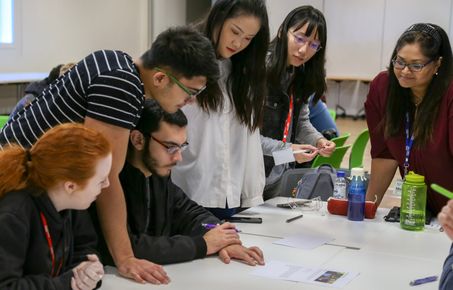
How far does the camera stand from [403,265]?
2076mm

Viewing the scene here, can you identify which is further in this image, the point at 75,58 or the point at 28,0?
the point at 75,58

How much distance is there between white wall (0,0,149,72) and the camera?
7041mm

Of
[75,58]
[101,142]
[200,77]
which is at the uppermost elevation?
[200,77]

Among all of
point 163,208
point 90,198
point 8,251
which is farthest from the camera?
point 163,208

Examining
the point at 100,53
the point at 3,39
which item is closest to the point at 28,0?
the point at 3,39

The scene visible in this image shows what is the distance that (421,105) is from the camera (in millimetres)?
2611

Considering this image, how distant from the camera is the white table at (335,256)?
6.06ft

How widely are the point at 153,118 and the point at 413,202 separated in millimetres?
1153

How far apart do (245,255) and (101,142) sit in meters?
0.71

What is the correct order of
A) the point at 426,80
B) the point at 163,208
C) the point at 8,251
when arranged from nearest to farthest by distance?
1. the point at 8,251
2. the point at 163,208
3. the point at 426,80

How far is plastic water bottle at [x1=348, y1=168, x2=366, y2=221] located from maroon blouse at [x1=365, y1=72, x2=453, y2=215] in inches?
8.9

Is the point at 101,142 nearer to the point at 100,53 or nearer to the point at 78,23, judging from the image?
the point at 100,53

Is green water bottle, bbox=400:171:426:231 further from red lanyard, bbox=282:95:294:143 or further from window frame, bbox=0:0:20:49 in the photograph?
window frame, bbox=0:0:20:49

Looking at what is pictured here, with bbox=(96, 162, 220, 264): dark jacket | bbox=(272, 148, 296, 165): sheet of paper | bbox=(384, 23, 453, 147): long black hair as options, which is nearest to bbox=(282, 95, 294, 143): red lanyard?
bbox=(272, 148, 296, 165): sheet of paper
